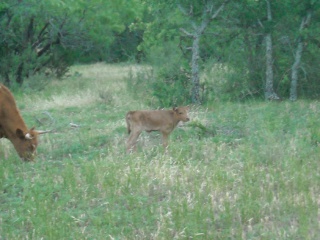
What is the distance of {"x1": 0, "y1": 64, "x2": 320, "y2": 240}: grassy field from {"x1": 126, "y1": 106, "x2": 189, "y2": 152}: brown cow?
1.06 ft

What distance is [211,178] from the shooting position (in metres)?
8.45

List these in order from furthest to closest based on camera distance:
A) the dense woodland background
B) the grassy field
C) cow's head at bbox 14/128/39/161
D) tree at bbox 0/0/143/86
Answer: tree at bbox 0/0/143/86 → the dense woodland background → cow's head at bbox 14/128/39/161 → the grassy field

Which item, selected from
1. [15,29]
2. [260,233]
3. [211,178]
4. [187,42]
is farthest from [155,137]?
[15,29]

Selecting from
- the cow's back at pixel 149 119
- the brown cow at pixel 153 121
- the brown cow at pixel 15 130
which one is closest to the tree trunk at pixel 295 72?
the brown cow at pixel 153 121

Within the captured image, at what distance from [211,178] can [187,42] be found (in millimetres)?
10767

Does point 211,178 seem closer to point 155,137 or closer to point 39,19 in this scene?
point 155,137

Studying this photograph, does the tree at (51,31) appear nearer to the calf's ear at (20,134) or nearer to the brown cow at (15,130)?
the brown cow at (15,130)

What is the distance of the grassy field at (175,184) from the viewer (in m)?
6.91

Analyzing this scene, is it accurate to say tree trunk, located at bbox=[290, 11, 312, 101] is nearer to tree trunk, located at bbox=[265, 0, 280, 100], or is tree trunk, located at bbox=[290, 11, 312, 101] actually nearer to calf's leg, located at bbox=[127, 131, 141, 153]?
tree trunk, located at bbox=[265, 0, 280, 100]

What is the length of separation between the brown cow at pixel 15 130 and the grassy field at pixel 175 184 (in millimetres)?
Answer: 227

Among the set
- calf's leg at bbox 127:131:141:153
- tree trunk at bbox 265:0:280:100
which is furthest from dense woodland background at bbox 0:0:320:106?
calf's leg at bbox 127:131:141:153

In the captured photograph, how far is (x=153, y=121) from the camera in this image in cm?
1127

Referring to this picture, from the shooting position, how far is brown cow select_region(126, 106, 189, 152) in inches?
440

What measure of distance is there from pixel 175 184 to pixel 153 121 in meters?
3.07
